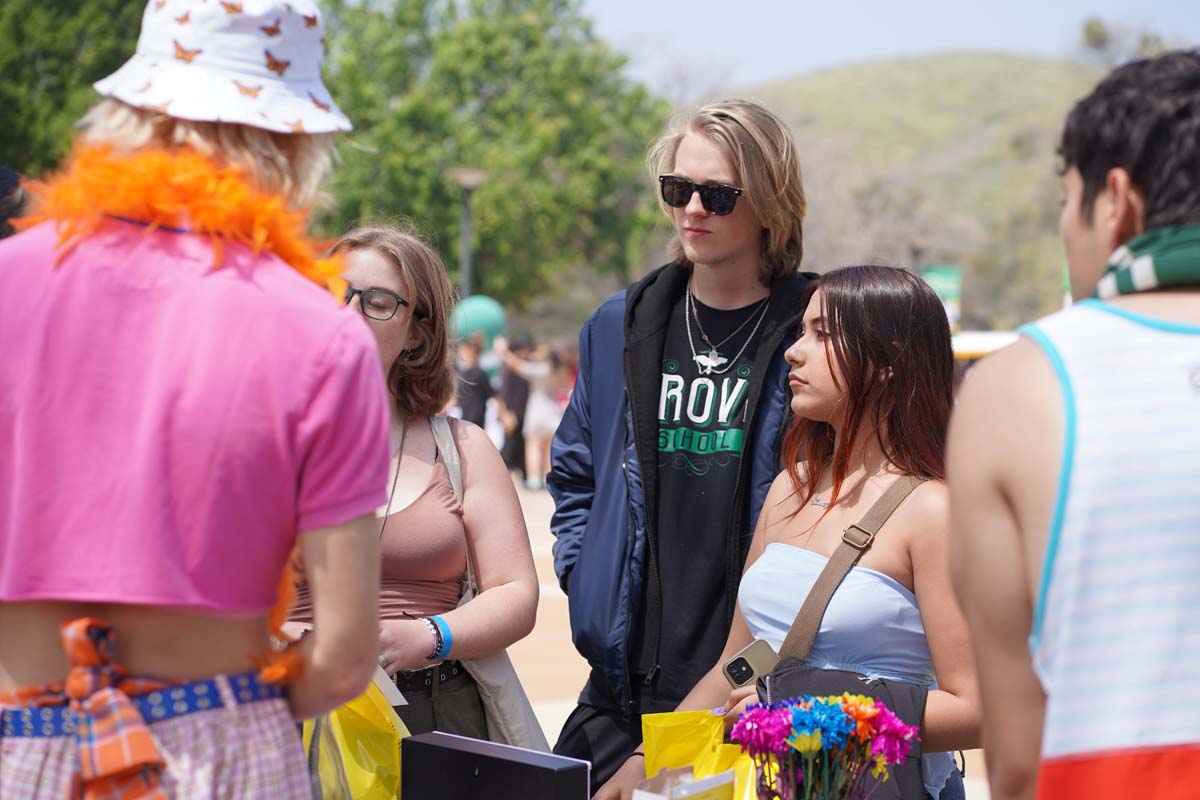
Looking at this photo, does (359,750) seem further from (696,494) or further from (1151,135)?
(1151,135)

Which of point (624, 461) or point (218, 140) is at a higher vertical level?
point (218, 140)

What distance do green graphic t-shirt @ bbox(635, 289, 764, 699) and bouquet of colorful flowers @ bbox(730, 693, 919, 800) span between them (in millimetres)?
957

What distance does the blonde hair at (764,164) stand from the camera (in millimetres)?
3348

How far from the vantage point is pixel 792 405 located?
2.96 meters

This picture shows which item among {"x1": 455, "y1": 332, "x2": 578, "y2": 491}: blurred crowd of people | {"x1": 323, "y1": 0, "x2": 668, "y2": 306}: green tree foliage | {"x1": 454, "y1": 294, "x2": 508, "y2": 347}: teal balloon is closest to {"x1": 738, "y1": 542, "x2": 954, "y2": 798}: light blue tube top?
{"x1": 455, "y1": 332, "x2": 578, "y2": 491}: blurred crowd of people

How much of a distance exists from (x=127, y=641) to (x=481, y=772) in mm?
977

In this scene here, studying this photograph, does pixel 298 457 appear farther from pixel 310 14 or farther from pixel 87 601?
Result: pixel 310 14

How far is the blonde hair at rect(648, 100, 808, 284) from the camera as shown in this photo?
3348 millimetres

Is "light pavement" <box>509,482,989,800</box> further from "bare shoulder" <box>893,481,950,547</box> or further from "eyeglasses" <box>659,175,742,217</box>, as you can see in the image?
"bare shoulder" <box>893,481,950,547</box>

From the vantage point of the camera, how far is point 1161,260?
162cm

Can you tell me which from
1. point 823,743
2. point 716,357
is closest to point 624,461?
point 716,357

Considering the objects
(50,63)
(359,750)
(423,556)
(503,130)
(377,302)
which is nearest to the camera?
(359,750)

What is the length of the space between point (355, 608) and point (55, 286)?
1.83ft

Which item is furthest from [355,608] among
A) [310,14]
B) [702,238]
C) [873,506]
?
[702,238]
